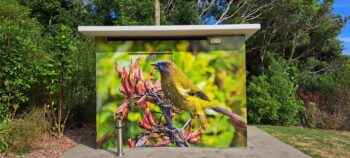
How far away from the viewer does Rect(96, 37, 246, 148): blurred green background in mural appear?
8148mm

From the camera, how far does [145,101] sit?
27.1 ft

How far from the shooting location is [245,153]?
7.75 m

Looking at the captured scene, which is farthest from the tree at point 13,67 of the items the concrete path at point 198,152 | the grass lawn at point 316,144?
the grass lawn at point 316,144

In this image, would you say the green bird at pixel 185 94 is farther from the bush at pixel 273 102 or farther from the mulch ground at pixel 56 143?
the bush at pixel 273 102

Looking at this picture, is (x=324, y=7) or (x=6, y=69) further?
(x=324, y=7)

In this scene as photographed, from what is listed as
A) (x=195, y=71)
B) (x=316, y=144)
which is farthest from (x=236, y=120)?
(x=316, y=144)

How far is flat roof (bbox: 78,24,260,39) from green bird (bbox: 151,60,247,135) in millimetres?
791

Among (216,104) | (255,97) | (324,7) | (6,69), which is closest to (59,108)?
(6,69)

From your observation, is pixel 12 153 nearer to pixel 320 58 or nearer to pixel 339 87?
pixel 339 87

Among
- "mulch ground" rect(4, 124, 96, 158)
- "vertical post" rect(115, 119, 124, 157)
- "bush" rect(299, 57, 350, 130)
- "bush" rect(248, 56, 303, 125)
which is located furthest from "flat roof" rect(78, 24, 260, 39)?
"bush" rect(299, 57, 350, 130)

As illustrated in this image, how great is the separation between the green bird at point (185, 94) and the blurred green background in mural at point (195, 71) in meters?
0.12

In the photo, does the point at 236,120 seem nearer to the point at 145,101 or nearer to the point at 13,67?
the point at 145,101

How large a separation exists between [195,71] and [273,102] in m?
7.01

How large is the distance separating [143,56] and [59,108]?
3.11 meters
